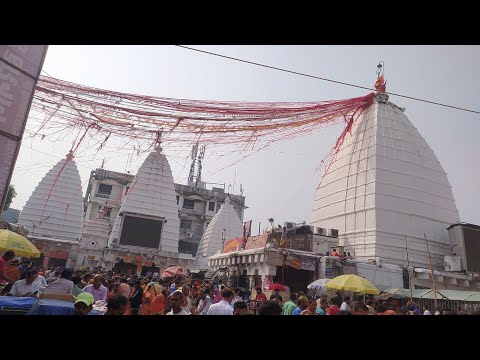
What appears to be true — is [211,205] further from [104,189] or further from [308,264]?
[308,264]

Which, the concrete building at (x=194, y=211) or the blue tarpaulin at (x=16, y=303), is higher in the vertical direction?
the concrete building at (x=194, y=211)

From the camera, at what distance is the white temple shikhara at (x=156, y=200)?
29484 mm

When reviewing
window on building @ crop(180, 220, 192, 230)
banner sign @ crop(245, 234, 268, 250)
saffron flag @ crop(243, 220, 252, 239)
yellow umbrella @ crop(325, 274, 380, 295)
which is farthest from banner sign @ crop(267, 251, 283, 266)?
window on building @ crop(180, 220, 192, 230)

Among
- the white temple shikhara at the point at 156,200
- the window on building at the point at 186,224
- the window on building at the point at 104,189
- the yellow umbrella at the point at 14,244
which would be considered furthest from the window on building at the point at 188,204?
the yellow umbrella at the point at 14,244

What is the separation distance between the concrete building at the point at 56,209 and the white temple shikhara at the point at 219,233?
15095 millimetres

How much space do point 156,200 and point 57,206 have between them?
32.6ft

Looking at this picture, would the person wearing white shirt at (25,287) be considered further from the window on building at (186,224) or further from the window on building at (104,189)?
the window on building at (186,224)

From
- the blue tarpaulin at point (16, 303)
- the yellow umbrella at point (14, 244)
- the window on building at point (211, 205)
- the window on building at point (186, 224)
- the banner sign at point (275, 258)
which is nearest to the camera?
the blue tarpaulin at point (16, 303)

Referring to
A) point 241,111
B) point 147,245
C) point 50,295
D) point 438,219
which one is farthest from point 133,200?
point 50,295

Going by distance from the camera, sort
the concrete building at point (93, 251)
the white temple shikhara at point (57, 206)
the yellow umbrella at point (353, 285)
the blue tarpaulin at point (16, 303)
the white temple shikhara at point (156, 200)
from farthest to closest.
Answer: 1. the white temple shikhara at point (57, 206)
2. the white temple shikhara at point (156, 200)
3. the concrete building at point (93, 251)
4. the yellow umbrella at point (353, 285)
5. the blue tarpaulin at point (16, 303)

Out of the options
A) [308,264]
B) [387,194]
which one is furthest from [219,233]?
[308,264]
